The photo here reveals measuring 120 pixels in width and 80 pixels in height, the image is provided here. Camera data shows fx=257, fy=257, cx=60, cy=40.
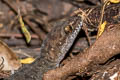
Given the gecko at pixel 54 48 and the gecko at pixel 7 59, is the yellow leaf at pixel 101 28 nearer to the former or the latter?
the gecko at pixel 54 48

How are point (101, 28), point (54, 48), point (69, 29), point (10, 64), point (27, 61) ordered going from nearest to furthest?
1. point (101, 28)
2. point (69, 29)
3. point (54, 48)
4. point (10, 64)
5. point (27, 61)

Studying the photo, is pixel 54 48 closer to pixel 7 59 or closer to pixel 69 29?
pixel 69 29

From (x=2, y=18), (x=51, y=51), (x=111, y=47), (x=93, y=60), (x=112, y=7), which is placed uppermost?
(x=112, y=7)

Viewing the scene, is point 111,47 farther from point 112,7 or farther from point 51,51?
point 51,51

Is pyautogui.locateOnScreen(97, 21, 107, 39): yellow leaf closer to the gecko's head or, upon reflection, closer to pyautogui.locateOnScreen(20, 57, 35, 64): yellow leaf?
the gecko's head

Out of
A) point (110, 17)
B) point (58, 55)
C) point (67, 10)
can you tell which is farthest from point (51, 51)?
point (67, 10)

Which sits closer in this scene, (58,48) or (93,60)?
(93,60)

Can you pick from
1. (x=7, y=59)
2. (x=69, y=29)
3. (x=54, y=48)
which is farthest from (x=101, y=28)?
(x=7, y=59)
